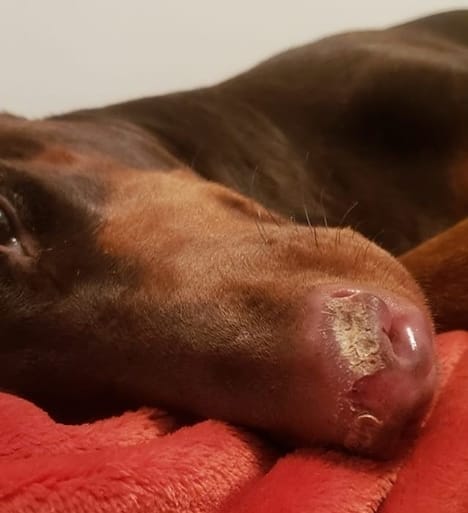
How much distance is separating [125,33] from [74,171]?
1362 millimetres

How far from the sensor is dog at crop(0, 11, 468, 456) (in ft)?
2.84

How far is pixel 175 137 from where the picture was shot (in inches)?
65.7

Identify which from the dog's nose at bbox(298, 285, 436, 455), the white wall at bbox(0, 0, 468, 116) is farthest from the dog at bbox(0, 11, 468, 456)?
the white wall at bbox(0, 0, 468, 116)

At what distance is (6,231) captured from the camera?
1196 millimetres

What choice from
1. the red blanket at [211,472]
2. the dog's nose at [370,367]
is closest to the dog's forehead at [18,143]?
the red blanket at [211,472]

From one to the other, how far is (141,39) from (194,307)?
171 centimetres

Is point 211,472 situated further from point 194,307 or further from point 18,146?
point 18,146

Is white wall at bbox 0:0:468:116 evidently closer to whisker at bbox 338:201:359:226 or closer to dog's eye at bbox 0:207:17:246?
whisker at bbox 338:201:359:226

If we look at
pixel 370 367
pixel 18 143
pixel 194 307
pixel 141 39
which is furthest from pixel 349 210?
pixel 141 39

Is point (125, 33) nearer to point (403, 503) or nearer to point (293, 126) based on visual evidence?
point (293, 126)

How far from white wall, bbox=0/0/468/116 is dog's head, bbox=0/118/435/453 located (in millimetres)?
1238

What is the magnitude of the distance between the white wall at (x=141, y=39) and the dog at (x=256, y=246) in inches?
30.2

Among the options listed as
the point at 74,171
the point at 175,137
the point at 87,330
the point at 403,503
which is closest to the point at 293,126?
the point at 175,137

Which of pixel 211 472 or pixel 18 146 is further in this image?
pixel 18 146
